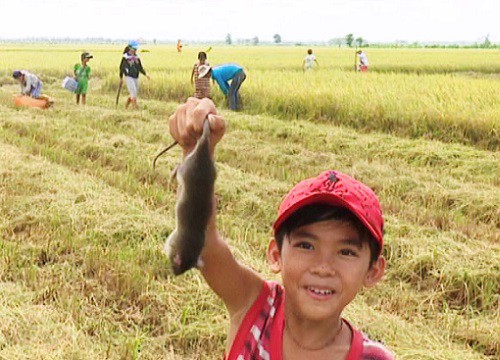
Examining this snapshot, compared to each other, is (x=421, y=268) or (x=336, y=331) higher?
(x=336, y=331)

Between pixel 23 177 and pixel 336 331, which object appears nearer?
pixel 336 331

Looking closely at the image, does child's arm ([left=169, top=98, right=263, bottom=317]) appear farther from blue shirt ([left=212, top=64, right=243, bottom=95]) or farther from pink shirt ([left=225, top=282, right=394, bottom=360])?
blue shirt ([left=212, top=64, right=243, bottom=95])

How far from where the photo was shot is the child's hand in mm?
1098

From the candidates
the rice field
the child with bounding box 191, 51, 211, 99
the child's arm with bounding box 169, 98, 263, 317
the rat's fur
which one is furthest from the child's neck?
the rice field

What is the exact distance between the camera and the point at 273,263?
1.43 meters

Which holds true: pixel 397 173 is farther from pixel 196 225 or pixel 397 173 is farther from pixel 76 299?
pixel 196 225

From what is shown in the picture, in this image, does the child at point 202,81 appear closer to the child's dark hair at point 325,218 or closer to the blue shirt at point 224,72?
the child's dark hair at point 325,218

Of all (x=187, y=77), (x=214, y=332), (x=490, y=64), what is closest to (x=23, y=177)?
(x=214, y=332)

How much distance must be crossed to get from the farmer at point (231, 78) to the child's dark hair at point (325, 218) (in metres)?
9.80

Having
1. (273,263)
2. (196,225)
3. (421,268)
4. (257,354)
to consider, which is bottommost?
(421,268)

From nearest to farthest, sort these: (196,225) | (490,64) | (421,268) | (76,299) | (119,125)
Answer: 1. (196,225)
2. (76,299)
3. (421,268)
4. (119,125)
5. (490,64)

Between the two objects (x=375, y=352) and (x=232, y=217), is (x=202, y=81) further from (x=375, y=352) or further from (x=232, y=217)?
(x=375, y=352)

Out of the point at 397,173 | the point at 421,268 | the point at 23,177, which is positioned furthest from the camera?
the point at 397,173

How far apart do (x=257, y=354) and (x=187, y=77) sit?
13.5 m
